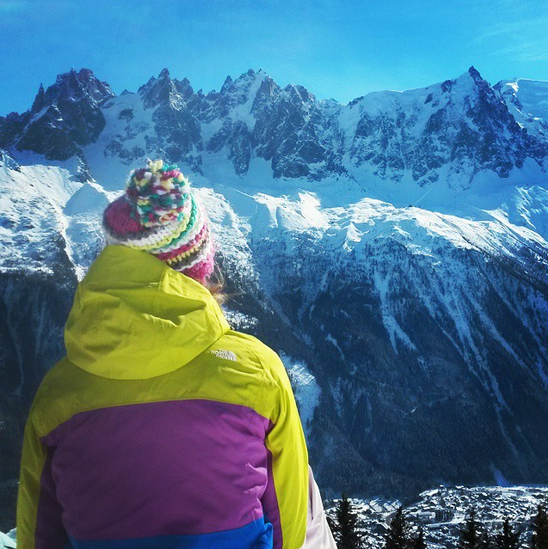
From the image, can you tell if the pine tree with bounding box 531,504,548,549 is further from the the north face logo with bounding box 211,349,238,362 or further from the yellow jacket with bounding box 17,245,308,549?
the the north face logo with bounding box 211,349,238,362

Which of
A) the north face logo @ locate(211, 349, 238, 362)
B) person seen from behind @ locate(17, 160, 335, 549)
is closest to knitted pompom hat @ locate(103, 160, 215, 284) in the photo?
person seen from behind @ locate(17, 160, 335, 549)

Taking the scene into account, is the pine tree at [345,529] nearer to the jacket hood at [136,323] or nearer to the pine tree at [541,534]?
the pine tree at [541,534]

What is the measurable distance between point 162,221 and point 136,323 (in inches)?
45.6

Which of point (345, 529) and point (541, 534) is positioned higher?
point (541, 534)

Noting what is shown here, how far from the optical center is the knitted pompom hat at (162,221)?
3807mm

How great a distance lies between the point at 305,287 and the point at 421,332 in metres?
49.9

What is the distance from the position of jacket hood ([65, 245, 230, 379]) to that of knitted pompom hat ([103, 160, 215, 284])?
453 millimetres

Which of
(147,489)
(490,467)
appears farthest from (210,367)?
(490,467)

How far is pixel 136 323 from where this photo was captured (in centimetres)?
297

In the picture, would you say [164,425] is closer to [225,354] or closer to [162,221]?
[225,354]

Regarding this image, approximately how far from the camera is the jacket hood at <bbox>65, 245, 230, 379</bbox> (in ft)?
9.74

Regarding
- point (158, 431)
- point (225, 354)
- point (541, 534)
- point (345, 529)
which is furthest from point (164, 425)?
point (345, 529)

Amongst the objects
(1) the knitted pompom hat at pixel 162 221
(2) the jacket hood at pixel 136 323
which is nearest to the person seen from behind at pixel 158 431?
(2) the jacket hood at pixel 136 323

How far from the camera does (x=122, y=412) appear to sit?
301 cm
